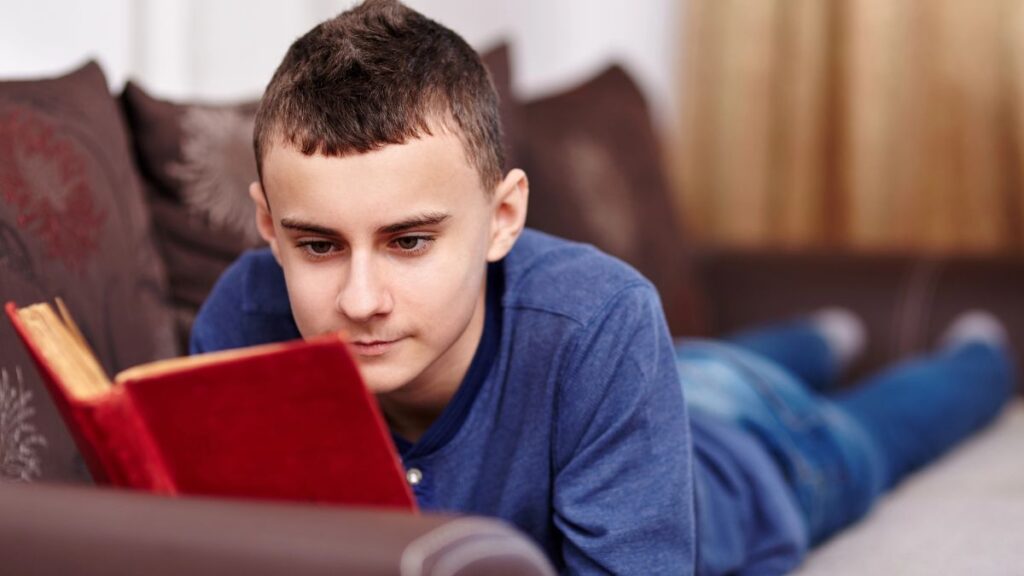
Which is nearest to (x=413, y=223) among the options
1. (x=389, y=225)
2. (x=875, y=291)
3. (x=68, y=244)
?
(x=389, y=225)

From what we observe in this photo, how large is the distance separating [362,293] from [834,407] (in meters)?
1.09

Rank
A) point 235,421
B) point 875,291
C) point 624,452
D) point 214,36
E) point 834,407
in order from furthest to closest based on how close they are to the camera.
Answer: point 875,291
point 214,36
point 834,407
point 624,452
point 235,421

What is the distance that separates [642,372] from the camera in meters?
1.10

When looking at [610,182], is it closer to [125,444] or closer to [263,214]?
[263,214]

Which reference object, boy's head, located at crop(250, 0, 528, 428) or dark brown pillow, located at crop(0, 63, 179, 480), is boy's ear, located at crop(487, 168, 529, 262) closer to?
boy's head, located at crop(250, 0, 528, 428)

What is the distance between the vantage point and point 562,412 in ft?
3.70

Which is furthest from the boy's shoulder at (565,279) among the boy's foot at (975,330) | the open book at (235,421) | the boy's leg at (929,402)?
the boy's foot at (975,330)

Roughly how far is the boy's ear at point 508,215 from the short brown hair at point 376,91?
22 mm

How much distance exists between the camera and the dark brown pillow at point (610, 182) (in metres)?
1.94

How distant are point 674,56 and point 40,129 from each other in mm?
2033

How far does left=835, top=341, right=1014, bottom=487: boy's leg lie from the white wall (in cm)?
108

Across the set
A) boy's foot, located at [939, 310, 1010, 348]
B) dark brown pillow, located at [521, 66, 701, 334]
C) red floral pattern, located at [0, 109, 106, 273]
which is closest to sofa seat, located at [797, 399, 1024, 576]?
boy's foot, located at [939, 310, 1010, 348]

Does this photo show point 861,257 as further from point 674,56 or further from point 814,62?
point 674,56

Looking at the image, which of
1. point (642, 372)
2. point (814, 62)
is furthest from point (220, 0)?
point (814, 62)
